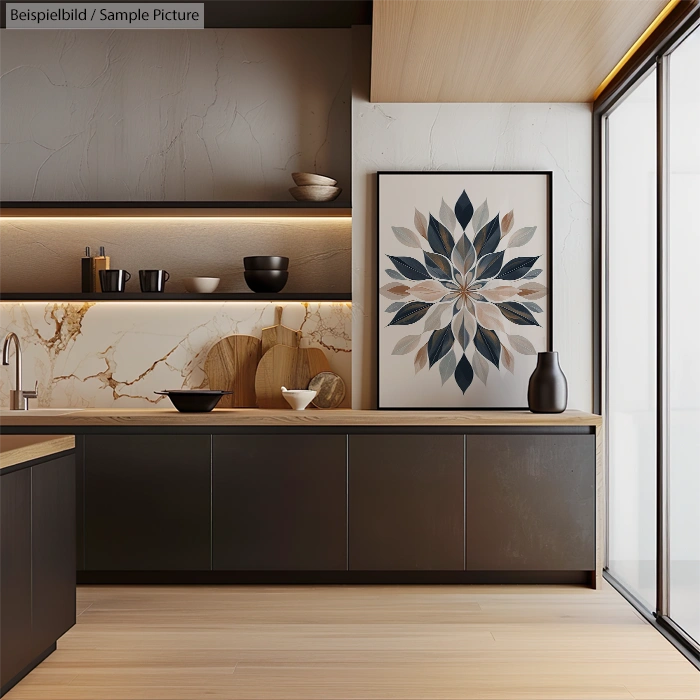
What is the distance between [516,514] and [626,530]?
20.0 inches

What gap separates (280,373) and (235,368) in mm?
260

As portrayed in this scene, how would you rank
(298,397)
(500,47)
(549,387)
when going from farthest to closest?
1. (298,397)
2. (549,387)
3. (500,47)

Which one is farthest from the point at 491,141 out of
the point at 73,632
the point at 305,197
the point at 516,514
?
the point at 73,632

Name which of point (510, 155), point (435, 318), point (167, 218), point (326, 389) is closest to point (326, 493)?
point (326, 389)

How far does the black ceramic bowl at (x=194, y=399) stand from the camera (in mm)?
3645

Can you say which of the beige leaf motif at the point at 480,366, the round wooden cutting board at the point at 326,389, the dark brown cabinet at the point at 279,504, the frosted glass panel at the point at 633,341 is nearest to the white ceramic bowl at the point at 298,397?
the round wooden cutting board at the point at 326,389

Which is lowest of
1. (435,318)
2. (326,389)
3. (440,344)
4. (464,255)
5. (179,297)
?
(326,389)

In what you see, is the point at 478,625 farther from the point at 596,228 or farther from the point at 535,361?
the point at 596,228

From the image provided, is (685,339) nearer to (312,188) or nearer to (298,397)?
(298,397)

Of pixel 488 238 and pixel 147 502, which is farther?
pixel 488 238

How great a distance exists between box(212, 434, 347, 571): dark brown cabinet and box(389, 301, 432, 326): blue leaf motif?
2.47 ft

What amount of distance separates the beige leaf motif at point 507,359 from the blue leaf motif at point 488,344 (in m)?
0.02

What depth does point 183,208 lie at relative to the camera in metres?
3.91

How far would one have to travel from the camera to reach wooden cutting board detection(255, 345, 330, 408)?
3994mm
